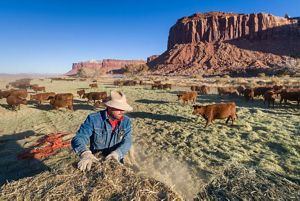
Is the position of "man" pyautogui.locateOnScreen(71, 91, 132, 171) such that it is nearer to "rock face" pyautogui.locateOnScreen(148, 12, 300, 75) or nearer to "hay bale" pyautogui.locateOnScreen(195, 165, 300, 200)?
"hay bale" pyautogui.locateOnScreen(195, 165, 300, 200)

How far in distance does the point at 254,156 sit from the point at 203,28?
156059 millimetres

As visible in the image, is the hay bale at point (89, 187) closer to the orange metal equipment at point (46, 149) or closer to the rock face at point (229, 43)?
the orange metal equipment at point (46, 149)

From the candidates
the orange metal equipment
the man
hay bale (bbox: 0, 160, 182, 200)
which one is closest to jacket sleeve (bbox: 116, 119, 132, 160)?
the man

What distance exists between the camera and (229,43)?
140125mm

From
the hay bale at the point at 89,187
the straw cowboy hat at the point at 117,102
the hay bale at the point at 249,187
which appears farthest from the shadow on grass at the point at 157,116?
the hay bale at the point at 89,187

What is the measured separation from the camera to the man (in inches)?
157

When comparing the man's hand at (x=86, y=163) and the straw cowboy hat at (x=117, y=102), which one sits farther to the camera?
the straw cowboy hat at (x=117, y=102)

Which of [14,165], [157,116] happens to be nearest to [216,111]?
[157,116]

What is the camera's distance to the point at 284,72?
62406 mm

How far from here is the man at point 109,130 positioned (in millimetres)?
3986

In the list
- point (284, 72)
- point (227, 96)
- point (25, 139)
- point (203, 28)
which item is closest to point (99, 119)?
point (25, 139)

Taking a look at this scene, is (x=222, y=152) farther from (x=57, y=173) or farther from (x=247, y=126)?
(x=57, y=173)

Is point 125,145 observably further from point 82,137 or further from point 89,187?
point 89,187

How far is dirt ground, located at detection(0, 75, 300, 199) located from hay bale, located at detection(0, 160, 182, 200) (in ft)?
4.04
